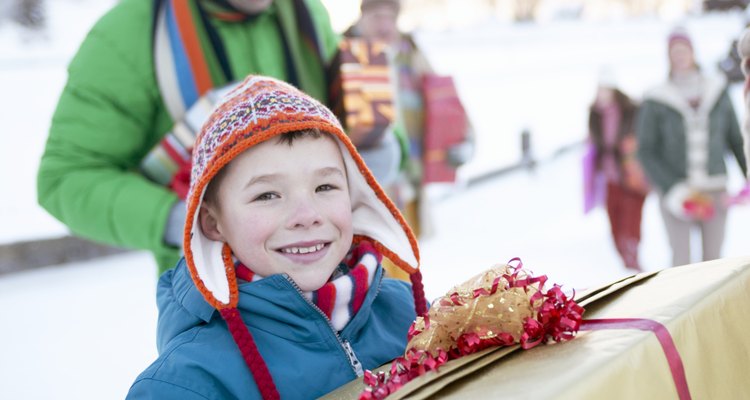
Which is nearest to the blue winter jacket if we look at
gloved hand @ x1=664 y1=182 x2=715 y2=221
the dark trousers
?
gloved hand @ x1=664 y1=182 x2=715 y2=221

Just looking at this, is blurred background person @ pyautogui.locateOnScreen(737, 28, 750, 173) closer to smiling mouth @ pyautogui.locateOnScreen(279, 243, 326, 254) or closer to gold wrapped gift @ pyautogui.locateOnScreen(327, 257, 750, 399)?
gold wrapped gift @ pyautogui.locateOnScreen(327, 257, 750, 399)

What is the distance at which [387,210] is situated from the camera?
1.31m

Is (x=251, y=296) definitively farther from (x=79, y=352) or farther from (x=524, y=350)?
(x=79, y=352)

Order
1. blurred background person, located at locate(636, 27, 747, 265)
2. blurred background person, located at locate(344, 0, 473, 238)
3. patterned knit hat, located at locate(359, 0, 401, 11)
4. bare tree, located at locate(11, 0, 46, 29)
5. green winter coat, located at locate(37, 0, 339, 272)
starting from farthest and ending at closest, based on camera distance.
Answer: bare tree, located at locate(11, 0, 46, 29)
blurred background person, located at locate(636, 27, 747, 265)
patterned knit hat, located at locate(359, 0, 401, 11)
blurred background person, located at locate(344, 0, 473, 238)
green winter coat, located at locate(37, 0, 339, 272)

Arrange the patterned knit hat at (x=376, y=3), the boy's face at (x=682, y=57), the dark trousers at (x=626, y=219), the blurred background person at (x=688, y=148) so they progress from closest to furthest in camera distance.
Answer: the patterned knit hat at (x=376, y=3) < the blurred background person at (x=688, y=148) < the boy's face at (x=682, y=57) < the dark trousers at (x=626, y=219)

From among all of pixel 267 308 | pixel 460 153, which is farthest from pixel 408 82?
pixel 267 308

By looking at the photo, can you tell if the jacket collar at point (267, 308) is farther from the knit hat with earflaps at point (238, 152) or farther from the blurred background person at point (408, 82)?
the blurred background person at point (408, 82)

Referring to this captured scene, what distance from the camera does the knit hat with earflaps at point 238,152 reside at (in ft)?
3.47

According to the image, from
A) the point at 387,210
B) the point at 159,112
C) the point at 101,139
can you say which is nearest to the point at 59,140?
the point at 101,139

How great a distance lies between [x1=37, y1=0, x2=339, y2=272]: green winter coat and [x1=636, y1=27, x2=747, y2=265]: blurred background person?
2.99 m

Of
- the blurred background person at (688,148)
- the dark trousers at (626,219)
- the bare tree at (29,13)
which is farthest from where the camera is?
the dark trousers at (626,219)

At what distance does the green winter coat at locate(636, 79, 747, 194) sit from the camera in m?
4.03

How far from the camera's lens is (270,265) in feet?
3.66

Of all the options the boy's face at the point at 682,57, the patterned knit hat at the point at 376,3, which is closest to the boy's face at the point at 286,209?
the patterned knit hat at the point at 376,3
